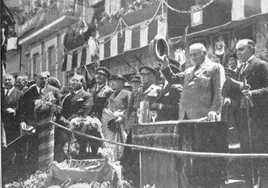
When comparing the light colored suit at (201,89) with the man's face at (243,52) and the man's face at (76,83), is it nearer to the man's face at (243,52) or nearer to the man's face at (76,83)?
the man's face at (243,52)

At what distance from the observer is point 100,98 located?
5797 millimetres

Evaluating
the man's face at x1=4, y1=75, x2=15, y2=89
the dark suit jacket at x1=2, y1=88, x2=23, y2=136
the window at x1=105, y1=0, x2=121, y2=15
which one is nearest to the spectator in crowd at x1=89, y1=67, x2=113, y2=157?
the window at x1=105, y1=0, x2=121, y2=15

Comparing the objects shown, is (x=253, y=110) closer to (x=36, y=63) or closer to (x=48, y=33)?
(x=48, y=33)

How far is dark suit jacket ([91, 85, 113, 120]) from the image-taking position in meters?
5.73

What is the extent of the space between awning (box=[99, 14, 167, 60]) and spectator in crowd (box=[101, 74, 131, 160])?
1.13 ft

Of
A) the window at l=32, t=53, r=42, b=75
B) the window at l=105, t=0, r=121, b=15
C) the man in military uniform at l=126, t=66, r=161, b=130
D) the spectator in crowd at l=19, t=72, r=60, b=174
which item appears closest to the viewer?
the man in military uniform at l=126, t=66, r=161, b=130

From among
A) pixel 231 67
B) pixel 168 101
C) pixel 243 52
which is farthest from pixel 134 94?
pixel 243 52

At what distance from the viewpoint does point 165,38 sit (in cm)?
501

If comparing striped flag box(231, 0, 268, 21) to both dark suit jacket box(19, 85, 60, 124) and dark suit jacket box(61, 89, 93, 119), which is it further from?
dark suit jacket box(19, 85, 60, 124)

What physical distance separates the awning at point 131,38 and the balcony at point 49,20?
2.31 ft

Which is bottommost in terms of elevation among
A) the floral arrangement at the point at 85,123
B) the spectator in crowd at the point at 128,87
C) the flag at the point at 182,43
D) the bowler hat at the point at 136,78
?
the floral arrangement at the point at 85,123

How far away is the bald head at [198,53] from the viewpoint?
469cm

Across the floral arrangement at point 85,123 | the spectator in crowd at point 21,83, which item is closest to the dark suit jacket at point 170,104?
the floral arrangement at point 85,123

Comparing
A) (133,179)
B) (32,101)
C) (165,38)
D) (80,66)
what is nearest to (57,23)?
(80,66)
